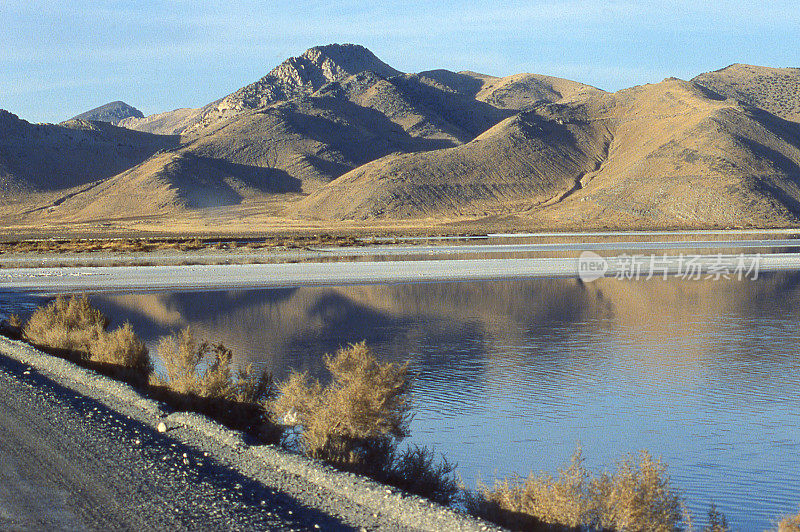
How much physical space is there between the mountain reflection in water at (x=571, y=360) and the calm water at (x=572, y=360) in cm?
4

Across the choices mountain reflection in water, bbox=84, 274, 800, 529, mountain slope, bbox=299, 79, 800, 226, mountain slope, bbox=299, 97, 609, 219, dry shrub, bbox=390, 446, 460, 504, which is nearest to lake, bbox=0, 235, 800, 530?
mountain reflection in water, bbox=84, 274, 800, 529

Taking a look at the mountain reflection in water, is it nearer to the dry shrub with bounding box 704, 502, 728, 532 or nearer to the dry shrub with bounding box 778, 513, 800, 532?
the dry shrub with bounding box 704, 502, 728, 532

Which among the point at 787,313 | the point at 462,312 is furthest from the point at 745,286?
the point at 462,312

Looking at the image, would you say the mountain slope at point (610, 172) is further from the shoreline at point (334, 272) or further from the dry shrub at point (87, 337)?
the dry shrub at point (87, 337)

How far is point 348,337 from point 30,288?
18295 mm

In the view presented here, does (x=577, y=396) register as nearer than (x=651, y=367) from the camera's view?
Yes

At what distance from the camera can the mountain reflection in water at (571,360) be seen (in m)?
9.88

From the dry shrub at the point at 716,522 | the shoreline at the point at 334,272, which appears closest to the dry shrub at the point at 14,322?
the shoreline at the point at 334,272

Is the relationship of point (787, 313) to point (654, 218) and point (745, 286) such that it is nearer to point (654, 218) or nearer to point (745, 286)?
point (745, 286)

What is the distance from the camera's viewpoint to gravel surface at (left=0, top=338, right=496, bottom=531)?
6.63 meters

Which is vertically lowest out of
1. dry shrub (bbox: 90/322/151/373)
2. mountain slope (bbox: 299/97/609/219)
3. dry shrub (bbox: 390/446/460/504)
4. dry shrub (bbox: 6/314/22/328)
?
dry shrub (bbox: 6/314/22/328)

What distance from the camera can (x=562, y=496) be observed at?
21.9ft

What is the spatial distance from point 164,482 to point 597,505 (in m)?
3.98

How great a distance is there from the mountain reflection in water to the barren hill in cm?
13093
